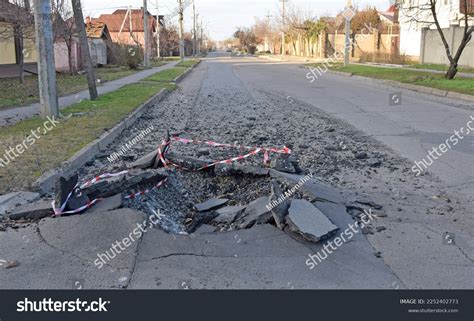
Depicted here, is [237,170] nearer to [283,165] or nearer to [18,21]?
[283,165]

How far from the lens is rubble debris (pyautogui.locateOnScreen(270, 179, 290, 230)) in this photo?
5.15m

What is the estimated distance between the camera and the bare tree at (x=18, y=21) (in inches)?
973

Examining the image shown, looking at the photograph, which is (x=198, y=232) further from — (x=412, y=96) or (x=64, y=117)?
(x=412, y=96)

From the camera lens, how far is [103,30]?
49.9 m

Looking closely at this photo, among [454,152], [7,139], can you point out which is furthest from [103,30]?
[454,152]

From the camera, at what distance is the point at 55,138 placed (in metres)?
9.62

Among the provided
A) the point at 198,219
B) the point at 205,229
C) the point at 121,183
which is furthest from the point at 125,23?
the point at 205,229

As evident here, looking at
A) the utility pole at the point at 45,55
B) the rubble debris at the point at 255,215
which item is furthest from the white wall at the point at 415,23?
the rubble debris at the point at 255,215

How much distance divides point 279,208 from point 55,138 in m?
5.95

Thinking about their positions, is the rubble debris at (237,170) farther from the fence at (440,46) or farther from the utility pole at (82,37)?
the fence at (440,46)

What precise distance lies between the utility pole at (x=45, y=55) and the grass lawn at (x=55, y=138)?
0.45 m

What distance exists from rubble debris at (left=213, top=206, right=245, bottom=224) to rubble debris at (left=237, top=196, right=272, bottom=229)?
8cm
